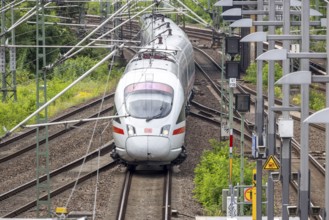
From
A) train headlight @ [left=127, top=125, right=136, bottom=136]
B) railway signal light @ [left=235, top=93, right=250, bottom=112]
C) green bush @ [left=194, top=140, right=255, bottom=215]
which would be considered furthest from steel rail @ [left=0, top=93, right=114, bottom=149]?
railway signal light @ [left=235, top=93, right=250, bottom=112]

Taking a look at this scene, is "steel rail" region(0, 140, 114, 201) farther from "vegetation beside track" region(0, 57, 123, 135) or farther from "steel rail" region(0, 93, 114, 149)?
"vegetation beside track" region(0, 57, 123, 135)

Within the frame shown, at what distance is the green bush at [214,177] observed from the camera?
75.7ft

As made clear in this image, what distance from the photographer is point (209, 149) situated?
1153 inches

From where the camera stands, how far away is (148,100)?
1002 inches

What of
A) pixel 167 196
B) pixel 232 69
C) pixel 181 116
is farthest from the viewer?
pixel 181 116

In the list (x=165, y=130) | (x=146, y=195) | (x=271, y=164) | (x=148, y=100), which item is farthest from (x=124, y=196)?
(x=271, y=164)

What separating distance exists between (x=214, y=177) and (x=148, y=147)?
189 centimetres

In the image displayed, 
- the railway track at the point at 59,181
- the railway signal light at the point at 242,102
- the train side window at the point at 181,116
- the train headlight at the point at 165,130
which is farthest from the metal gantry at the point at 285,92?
the railway track at the point at 59,181

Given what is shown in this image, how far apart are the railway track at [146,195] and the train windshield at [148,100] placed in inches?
66.0

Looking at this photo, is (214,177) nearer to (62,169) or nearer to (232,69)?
(232,69)

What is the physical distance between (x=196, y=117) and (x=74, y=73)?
12.7m

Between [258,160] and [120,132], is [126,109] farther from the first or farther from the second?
[258,160]

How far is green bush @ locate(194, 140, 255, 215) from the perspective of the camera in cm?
2308

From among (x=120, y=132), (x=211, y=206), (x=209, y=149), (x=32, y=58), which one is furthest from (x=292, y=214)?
(x=32, y=58)
